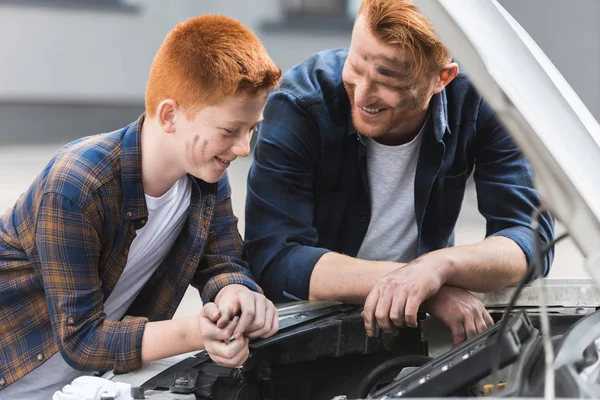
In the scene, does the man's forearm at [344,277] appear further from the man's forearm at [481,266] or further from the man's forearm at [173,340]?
the man's forearm at [173,340]

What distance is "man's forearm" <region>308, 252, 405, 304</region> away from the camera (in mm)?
1704

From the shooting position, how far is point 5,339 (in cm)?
163

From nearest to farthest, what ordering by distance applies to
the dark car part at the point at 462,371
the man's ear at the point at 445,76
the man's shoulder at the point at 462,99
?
1. the dark car part at the point at 462,371
2. the man's ear at the point at 445,76
3. the man's shoulder at the point at 462,99

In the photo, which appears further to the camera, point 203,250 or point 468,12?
point 203,250

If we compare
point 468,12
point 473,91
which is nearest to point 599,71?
point 473,91

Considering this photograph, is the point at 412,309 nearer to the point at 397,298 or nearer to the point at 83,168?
the point at 397,298

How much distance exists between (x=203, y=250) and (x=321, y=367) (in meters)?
0.39

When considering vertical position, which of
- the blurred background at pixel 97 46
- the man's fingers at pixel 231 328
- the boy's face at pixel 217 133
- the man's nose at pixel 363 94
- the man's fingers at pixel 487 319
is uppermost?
the man's nose at pixel 363 94

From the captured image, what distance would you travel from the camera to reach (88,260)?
1545 mm

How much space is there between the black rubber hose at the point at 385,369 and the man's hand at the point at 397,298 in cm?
8

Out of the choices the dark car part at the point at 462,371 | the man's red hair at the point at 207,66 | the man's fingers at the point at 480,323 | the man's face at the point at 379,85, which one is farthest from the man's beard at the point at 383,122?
the dark car part at the point at 462,371

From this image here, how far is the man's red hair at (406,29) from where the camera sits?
182cm

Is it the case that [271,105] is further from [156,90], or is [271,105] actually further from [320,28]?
[320,28]

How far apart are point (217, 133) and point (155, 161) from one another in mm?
151
